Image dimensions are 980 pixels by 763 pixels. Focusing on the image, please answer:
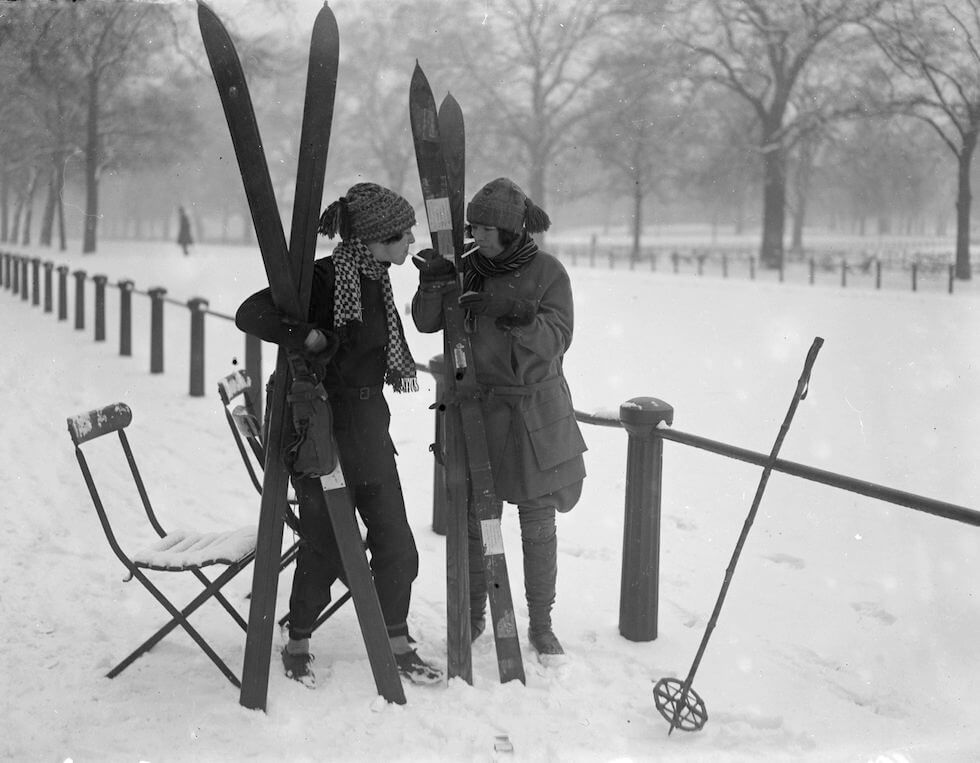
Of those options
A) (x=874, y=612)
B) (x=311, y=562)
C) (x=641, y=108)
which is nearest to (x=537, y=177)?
(x=641, y=108)

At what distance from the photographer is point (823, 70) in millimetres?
22781

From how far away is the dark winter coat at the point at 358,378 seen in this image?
10.0ft

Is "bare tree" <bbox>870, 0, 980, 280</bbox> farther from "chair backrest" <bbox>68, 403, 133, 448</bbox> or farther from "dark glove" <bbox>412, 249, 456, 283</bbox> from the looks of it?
"chair backrest" <bbox>68, 403, 133, 448</bbox>

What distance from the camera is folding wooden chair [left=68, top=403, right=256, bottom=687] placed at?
3.10m

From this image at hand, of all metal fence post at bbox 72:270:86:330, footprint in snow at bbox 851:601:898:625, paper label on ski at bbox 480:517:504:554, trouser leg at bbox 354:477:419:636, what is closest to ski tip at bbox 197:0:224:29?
trouser leg at bbox 354:477:419:636

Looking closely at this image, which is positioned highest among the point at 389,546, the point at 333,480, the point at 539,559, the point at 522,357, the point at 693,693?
the point at 522,357

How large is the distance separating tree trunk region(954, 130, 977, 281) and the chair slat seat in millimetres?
14295

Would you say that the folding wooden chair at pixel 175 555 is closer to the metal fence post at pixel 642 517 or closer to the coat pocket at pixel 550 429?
the coat pocket at pixel 550 429

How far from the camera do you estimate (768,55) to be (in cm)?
2405

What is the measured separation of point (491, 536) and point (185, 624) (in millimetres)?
1068

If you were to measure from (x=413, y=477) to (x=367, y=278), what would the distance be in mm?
3598

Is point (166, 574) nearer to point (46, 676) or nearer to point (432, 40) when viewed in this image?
point (46, 676)

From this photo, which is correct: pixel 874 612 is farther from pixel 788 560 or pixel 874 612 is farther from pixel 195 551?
pixel 195 551

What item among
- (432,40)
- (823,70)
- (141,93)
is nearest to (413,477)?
(141,93)
